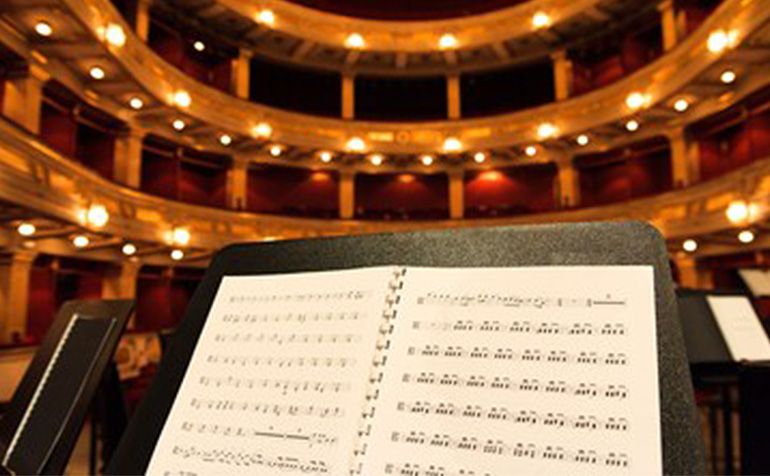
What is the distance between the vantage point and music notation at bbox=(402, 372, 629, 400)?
982 mm

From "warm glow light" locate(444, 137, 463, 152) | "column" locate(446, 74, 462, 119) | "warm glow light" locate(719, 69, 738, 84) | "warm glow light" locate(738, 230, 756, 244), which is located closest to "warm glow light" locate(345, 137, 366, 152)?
"warm glow light" locate(444, 137, 463, 152)

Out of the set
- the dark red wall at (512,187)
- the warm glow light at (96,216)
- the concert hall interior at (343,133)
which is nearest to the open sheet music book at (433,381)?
the concert hall interior at (343,133)

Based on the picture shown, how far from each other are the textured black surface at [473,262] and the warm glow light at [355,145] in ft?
56.2

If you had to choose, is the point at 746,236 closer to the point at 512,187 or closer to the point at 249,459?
the point at 512,187

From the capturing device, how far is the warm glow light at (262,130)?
17.3 meters

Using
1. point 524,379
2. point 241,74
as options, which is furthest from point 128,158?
point 524,379

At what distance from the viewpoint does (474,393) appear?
3.45ft

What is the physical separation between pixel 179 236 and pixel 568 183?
37.5 ft

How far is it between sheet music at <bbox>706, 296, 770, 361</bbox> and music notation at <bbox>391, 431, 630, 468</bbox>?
332 cm

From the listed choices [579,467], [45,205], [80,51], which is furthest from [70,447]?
[80,51]

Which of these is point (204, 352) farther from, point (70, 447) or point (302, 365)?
point (70, 447)

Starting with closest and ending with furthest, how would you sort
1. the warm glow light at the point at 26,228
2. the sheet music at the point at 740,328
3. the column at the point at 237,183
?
the sheet music at the point at 740,328 → the warm glow light at the point at 26,228 → the column at the point at 237,183

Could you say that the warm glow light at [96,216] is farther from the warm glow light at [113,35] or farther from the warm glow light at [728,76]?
the warm glow light at [728,76]

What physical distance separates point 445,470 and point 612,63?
1992 cm
